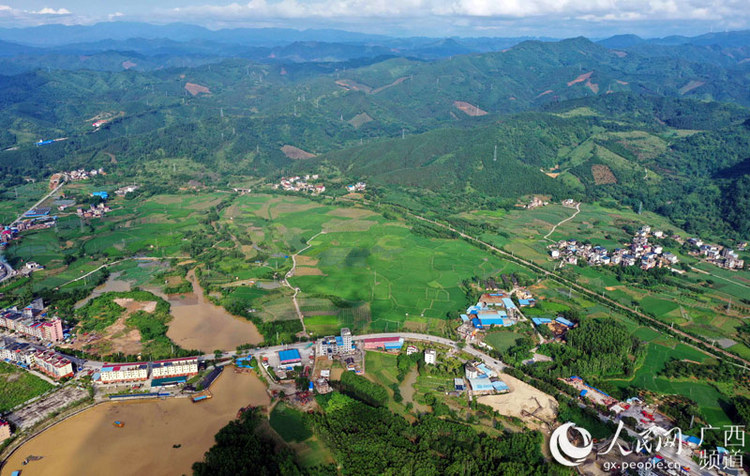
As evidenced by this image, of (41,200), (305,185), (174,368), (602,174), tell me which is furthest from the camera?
(305,185)

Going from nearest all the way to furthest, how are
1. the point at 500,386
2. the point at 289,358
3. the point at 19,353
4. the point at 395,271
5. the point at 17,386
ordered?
the point at 17,386 → the point at 500,386 → the point at 19,353 → the point at 289,358 → the point at 395,271

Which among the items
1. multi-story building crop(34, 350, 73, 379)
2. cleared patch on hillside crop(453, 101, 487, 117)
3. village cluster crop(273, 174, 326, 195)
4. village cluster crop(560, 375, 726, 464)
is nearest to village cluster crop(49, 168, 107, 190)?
village cluster crop(273, 174, 326, 195)

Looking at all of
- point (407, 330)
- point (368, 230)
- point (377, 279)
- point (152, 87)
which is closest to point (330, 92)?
point (152, 87)

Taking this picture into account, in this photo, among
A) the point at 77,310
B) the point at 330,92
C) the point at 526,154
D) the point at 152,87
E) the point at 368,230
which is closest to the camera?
the point at 77,310

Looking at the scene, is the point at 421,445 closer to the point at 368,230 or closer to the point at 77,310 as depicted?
the point at 77,310

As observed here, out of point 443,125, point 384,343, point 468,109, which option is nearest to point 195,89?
point 443,125

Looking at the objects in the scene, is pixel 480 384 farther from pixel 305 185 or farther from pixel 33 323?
pixel 305 185
